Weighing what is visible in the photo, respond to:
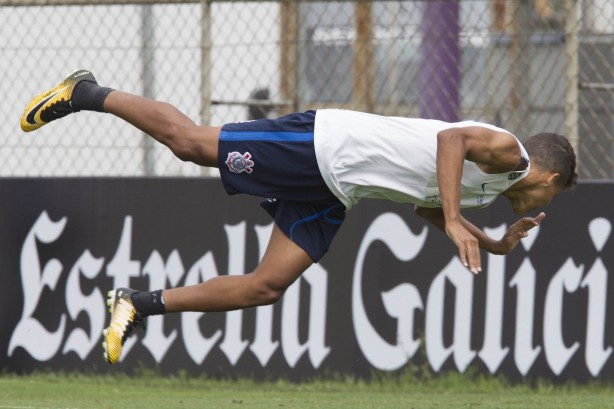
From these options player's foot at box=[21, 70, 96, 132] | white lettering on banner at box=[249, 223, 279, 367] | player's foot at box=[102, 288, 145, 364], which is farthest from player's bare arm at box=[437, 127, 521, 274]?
white lettering on banner at box=[249, 223, 279, 367]

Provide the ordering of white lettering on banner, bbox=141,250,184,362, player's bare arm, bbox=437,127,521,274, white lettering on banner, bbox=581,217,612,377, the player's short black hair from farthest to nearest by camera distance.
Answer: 1. white lettering on banner, bbox=141,250,184,362
2. white lettering on banner, bbox=581,217,612,377
3. the player's short black hair
4. player's bare arm, bbox=437,127,521,274

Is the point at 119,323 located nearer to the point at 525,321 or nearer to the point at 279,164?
the point at 279,164

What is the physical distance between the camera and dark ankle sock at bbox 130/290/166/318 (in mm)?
6438

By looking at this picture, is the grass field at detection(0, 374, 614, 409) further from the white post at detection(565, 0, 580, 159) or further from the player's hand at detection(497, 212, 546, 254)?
the white post at detection(565, 0, 580, 159)

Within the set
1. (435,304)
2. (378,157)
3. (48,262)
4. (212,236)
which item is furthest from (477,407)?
(48,262)

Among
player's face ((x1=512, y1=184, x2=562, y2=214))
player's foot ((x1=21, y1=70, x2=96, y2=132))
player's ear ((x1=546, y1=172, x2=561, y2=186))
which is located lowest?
player's face ((x1=512, y1=184, x2=562, y2=214))

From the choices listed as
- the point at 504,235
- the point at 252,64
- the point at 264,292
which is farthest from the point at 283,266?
the point at 252,64

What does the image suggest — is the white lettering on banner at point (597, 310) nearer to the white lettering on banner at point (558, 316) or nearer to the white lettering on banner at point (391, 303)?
the white lettering on banner at point (558, 316)

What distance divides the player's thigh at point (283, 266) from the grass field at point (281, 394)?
3.07 feet

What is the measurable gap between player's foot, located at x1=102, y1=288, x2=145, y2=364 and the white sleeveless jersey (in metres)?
1.21

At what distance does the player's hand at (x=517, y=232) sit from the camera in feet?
20.6

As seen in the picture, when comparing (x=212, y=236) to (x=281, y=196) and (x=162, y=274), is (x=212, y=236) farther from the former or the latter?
(x=281, y=196)

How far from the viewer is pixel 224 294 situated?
6.41 meters

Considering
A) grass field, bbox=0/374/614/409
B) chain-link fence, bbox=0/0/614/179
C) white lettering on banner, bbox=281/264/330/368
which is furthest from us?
chain-link fence, bbox=0/0/614/179
